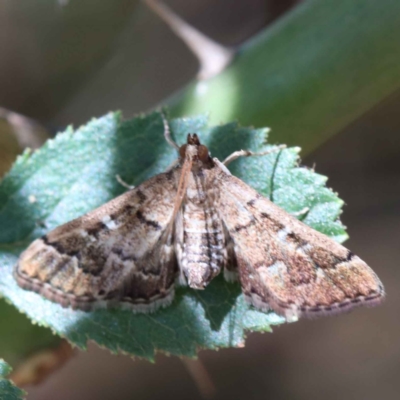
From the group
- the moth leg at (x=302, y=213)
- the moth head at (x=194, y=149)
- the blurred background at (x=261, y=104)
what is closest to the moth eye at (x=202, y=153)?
the moth head at (x=194, y=149)

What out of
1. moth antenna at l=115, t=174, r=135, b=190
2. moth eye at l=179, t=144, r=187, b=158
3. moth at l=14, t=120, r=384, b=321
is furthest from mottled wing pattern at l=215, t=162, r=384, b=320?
moth antenna at l=115, t=174, r=135, b=190

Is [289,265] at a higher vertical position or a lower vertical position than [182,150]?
lower

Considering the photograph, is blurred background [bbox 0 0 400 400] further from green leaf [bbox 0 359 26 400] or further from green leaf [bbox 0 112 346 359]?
green leaf [bbox 0 359 26 400]

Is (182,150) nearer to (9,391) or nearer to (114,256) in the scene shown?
(114,256)

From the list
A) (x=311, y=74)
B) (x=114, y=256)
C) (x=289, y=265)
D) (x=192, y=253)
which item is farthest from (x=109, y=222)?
(x=311, y=74)

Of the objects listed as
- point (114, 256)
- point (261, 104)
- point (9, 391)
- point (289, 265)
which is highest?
point (261, 104)

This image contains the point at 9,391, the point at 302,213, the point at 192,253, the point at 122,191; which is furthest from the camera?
the point at 122,191

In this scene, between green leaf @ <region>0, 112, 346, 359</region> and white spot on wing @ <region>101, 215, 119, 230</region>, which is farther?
white spot on wing @ <region>101, 215, 119, 230</region>

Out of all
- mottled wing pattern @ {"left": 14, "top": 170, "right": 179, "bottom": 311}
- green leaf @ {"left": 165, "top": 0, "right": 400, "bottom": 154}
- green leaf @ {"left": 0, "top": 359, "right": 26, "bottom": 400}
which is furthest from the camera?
green leaf @ {"left": 165, "top": 0, "right": 400, "bottom": 154}

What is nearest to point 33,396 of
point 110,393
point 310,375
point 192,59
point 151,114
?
point 110,393
